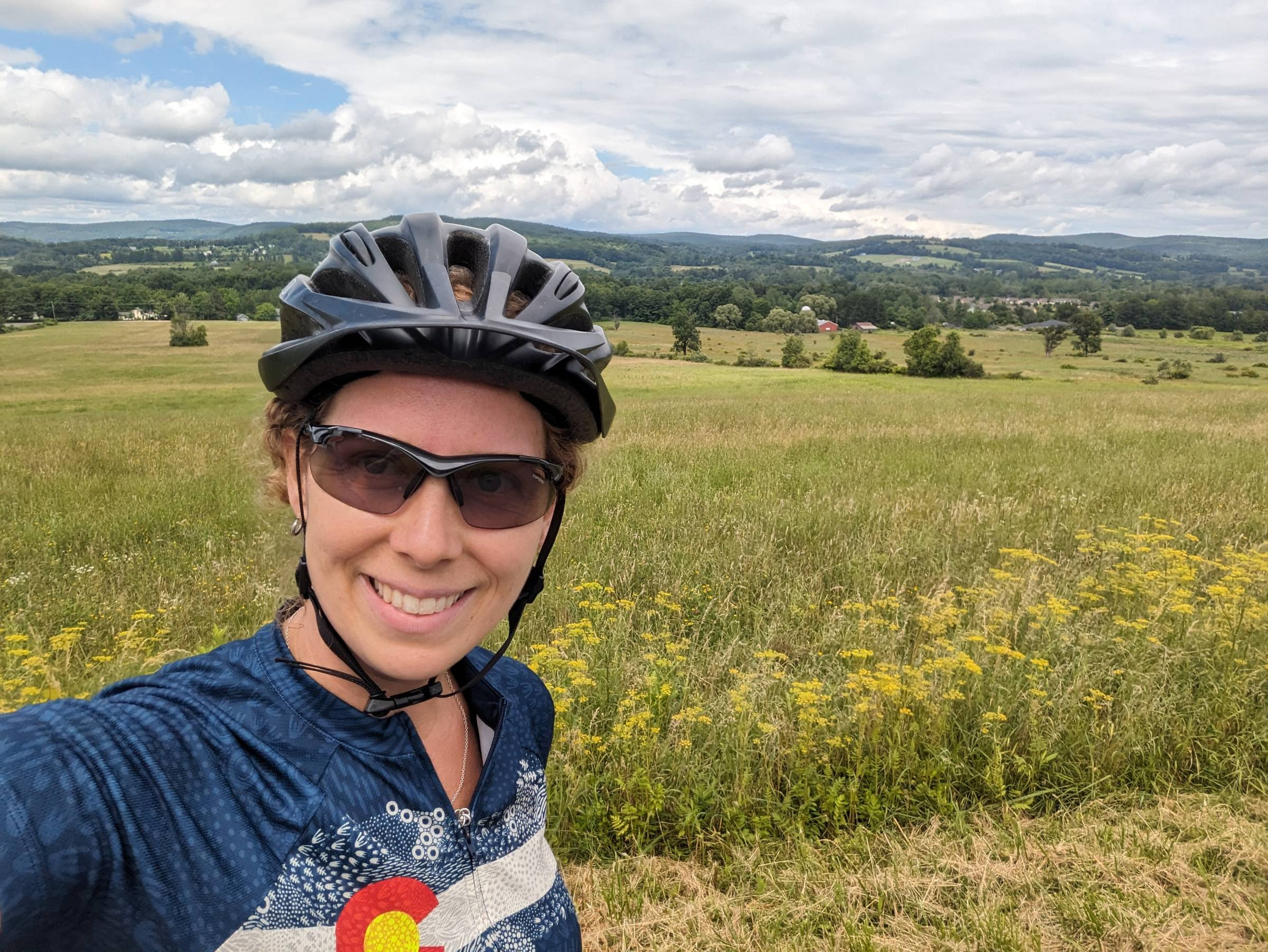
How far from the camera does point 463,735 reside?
1.68m

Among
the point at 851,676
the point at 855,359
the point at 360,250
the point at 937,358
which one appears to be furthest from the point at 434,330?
the point at 855,359

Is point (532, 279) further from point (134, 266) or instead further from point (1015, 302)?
point (1015, 302)

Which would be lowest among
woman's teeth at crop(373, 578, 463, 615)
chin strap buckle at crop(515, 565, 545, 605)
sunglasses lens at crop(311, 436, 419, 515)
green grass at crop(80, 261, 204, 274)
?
chin strap buckle at crop(515, 565, 545, 605)

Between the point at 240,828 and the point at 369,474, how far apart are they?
0.63 meters

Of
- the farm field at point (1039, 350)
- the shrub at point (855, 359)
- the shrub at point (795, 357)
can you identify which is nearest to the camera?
the farm field at point (1039, 350)

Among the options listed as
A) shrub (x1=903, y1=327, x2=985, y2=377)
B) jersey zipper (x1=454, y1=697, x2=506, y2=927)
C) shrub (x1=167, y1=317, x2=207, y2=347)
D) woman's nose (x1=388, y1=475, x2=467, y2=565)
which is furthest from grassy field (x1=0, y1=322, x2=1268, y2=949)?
shrub (x1=167, y1=317, x2=207, y2=347)

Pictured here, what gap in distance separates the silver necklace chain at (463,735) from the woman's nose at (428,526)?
0.96 feet

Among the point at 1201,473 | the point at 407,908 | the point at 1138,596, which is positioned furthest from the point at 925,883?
the point at 1201,473

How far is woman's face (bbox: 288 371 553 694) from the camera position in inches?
56.2

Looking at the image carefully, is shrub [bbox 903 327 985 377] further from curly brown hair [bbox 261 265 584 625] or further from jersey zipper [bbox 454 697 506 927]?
jersey zipper [bbox 454 697 506 927]

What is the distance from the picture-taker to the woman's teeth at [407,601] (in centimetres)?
144

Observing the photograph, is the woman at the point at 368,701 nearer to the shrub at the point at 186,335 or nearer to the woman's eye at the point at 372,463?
the woman's eye at the point at 372,463

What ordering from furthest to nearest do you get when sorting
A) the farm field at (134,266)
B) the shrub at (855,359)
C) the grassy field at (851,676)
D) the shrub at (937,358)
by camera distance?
1. the farm field at (134,266)
2. the shrub at (855,359)
3. the shrub at (937,358)
4. the grassy field at (851,676)

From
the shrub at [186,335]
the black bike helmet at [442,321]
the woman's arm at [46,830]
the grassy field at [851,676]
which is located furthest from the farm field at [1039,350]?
the woman's arm at [46,830]
